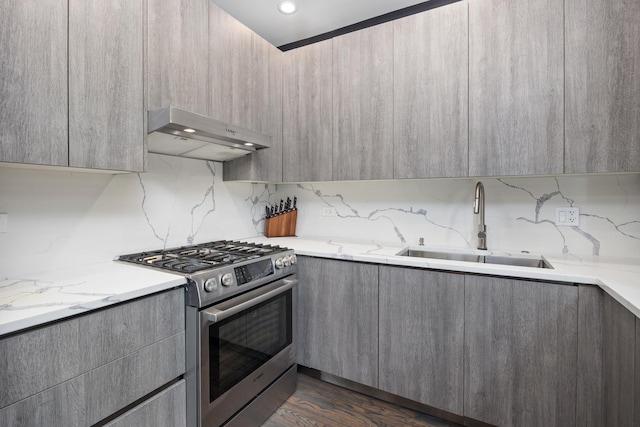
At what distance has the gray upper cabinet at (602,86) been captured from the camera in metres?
1.51

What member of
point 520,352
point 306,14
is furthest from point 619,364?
point 306,14

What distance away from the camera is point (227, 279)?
152 centimetres

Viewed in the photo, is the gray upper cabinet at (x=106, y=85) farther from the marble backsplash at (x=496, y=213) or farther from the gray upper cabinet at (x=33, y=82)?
the marble backsplash at (x=496, y=213)

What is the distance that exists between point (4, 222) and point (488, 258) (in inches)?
101

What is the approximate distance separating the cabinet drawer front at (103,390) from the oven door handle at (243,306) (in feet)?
0.49

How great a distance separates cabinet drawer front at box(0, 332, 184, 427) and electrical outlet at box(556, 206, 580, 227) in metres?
2.22

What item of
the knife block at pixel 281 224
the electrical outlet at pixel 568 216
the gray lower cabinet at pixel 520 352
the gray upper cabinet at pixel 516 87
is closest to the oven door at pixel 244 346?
the knife block at pixel 281 224

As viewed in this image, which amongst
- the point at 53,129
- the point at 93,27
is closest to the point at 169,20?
the point at 93,27

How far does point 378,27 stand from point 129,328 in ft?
7.23

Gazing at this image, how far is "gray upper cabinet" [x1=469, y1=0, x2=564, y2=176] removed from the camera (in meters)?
1.65

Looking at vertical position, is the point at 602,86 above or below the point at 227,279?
above

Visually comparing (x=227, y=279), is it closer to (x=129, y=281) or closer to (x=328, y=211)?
(x=129, y=281)

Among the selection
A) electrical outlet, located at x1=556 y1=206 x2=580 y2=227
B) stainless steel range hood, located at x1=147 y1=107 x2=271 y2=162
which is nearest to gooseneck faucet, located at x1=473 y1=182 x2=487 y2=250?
electrical outlet, located at x1=556 y1=206 x2=580 y2=227

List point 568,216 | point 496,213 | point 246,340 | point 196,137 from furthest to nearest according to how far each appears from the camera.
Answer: point 496,213, point 568,216, point 196,137, point 246,340
